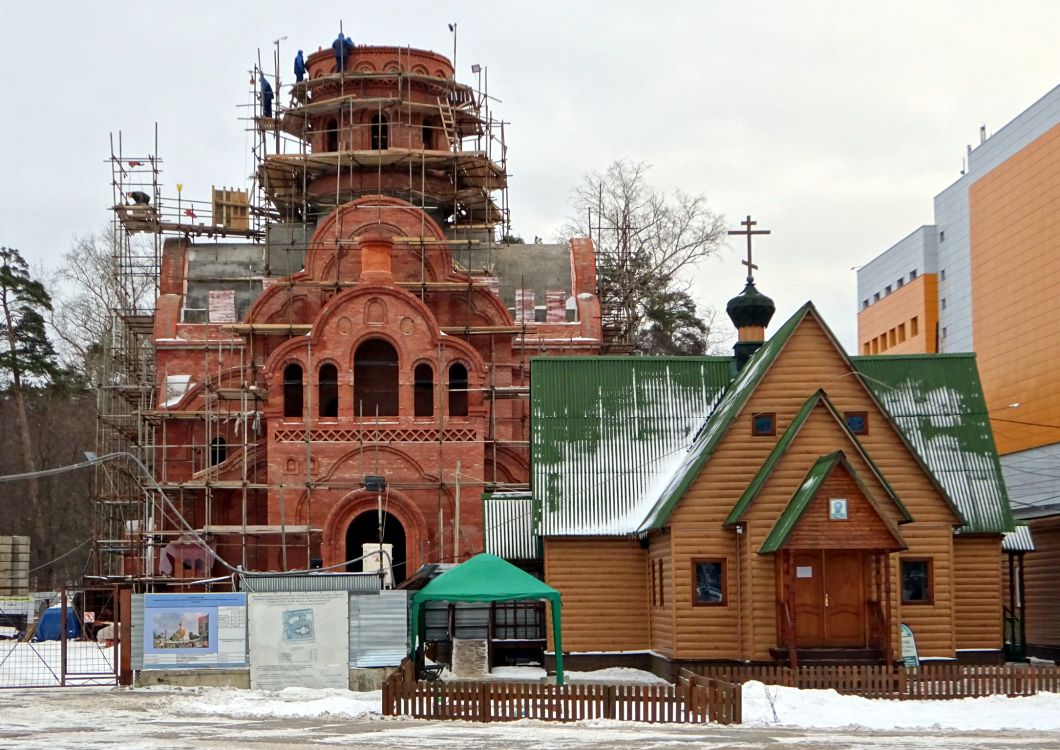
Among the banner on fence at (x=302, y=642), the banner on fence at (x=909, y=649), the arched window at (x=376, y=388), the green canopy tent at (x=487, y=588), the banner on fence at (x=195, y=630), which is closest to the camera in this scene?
the green canopy tent at (x=487, y=588)

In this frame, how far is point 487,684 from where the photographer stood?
69.3 feet

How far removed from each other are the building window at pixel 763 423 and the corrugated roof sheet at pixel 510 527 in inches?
199

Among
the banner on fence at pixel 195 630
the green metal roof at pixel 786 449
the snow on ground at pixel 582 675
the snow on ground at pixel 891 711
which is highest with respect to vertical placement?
the green metal roof at pixel 786 449

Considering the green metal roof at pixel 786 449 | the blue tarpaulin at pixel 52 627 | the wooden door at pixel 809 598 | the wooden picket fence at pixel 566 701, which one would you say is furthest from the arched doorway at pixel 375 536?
the wooden picket fence at pixel 566 701

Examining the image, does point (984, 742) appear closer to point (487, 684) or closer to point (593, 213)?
point (487, 684)

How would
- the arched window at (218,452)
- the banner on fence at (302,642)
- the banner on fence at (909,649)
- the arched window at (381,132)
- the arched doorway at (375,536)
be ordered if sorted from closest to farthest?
the banner on fence at (302,642), the banner on fence at (909,649), the arched doorway at (375,536), the arched window at (218,452), the arched window at (381,132)

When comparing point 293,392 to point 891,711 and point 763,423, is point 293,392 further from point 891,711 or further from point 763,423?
point 891,711

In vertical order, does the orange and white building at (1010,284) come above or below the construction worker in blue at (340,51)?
below

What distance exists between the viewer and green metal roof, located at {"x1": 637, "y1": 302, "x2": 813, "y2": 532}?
27359 mm

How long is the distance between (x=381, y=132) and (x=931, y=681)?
2958 cm

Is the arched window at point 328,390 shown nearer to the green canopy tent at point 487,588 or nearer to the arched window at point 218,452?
the arched window at point 218,452

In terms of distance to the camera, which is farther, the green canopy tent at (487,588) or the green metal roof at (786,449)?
the green metal roof at (786,449)

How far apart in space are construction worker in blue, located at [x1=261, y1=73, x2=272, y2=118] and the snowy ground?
27.9 m

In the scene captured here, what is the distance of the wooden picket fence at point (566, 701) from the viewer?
20531 millimetres
